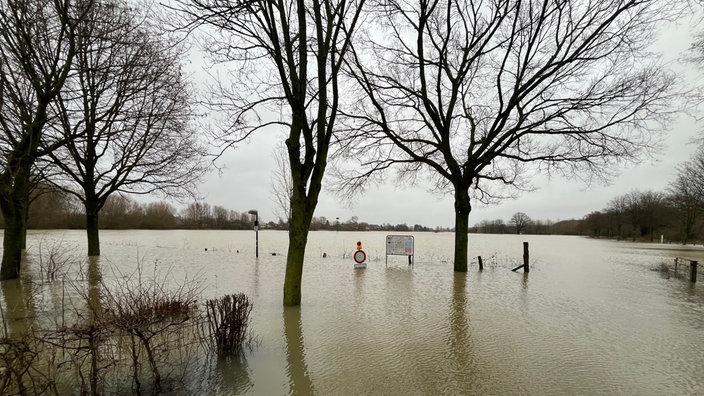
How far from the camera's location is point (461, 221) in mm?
13344

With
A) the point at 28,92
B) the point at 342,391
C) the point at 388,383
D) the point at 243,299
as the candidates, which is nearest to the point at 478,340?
the point at 388,383

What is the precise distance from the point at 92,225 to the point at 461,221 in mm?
16448

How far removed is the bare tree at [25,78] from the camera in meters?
6.64

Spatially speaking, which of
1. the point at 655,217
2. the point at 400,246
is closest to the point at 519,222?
the point at 655,217

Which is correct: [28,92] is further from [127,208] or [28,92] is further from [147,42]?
[127,208]

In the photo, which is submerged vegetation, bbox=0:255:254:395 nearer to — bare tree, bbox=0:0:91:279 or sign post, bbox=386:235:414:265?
bare tree, bbox=0:0:91:279

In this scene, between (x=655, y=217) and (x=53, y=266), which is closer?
(x=53, y=266)

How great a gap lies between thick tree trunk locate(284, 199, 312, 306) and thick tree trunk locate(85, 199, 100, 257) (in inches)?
518

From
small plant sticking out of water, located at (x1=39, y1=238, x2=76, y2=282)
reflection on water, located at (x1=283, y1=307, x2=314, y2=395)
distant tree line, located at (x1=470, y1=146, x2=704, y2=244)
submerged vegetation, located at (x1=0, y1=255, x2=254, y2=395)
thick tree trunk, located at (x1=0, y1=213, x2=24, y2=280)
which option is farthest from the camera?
distant tree line, located at (x1=470, y1=146, x2=704, y2=244)

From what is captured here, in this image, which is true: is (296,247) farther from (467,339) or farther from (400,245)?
(400,245)

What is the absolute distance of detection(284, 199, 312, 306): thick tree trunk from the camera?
279 inches

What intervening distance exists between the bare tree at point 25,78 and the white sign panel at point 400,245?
13.3 meters

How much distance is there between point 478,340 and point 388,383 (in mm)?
2296

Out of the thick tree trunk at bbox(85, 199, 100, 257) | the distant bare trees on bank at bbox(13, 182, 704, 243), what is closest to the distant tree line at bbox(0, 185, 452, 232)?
the distant bare trees on bank at bbox(13, 182, 704, 243)
